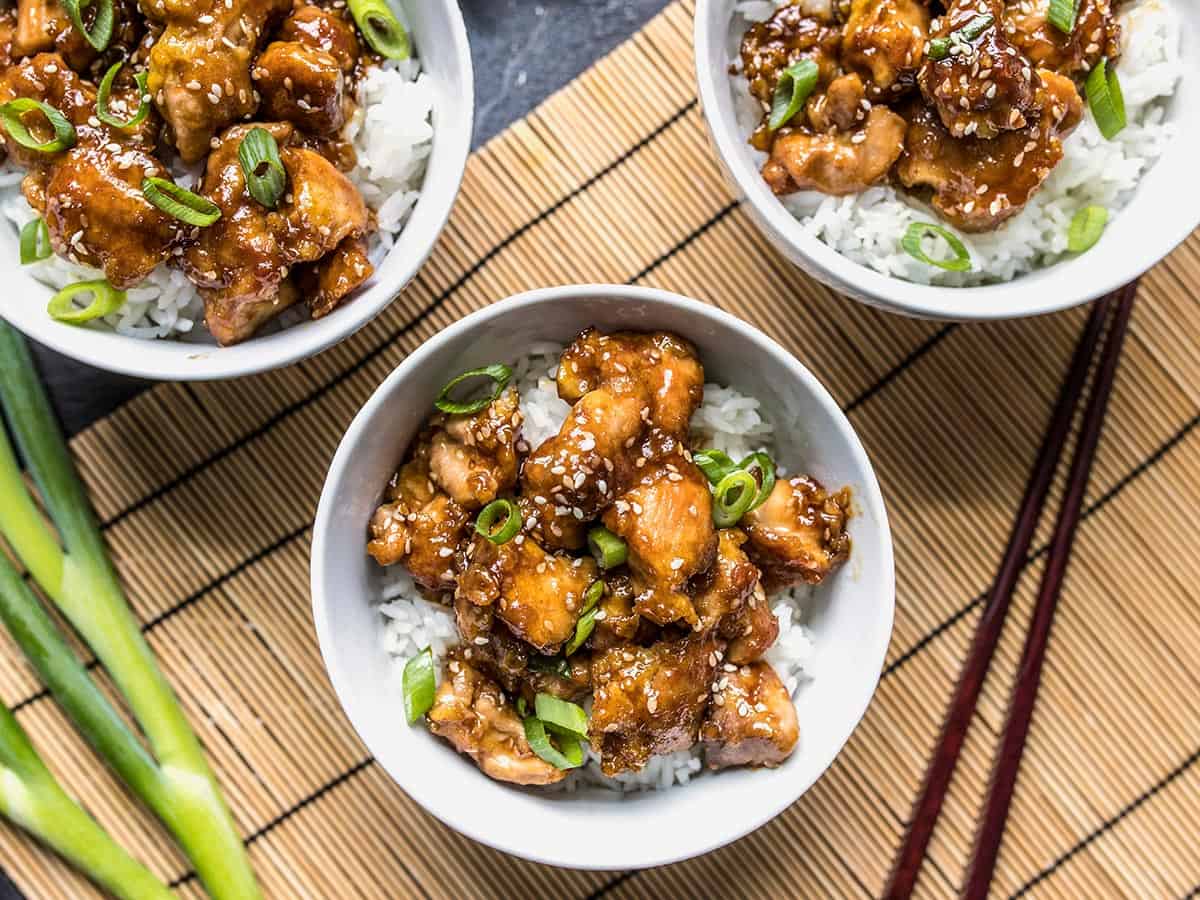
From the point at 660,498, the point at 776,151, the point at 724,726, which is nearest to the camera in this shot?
the point at 660,498

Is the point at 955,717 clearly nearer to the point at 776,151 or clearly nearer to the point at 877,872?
the point at 877,872

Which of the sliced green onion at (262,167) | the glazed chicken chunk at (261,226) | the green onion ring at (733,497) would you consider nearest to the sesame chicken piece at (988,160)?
the green onion ring at (733,497)

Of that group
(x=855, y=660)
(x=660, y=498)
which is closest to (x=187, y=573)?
(x=660, y=498)

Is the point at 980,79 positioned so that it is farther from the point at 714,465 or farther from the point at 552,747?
the point at 552,747

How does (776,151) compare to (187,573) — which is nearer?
(776,151)

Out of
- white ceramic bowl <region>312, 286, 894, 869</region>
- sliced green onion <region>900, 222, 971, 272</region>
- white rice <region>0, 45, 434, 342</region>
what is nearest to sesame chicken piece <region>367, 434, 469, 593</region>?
white ceramic bowl <region>312, 286, 894, 869</region>

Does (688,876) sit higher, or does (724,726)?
(724,726)
